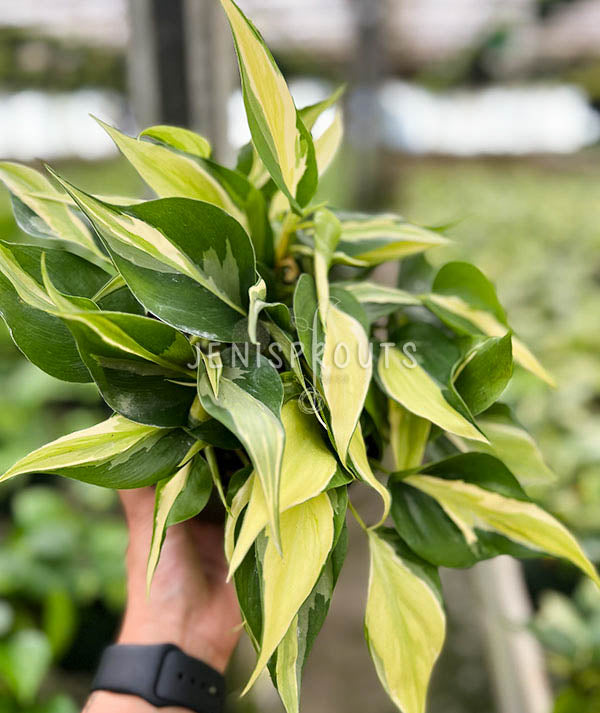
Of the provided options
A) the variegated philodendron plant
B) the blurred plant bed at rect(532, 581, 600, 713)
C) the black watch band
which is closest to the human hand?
the black watch band

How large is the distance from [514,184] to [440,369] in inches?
153

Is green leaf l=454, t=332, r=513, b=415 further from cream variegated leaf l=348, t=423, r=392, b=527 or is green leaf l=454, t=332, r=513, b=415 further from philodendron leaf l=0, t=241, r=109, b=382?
philodendron leaf l=0, t=241, r=109, b=382

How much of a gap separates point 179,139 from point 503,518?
0.37 meters

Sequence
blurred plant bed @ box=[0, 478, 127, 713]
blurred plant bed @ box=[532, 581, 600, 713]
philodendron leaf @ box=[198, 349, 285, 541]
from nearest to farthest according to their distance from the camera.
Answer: philodendron leaf @ box=[198, 349, 285, 541], blurred plant bed @ box=[532, 581, 600, 713], blurred plant bed @ box=[0, 478, 127, 713]

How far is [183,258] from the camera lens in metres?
0.38

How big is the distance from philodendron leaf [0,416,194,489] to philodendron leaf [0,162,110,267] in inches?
6.0

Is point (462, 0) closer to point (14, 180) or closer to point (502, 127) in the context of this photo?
point (502, 127)

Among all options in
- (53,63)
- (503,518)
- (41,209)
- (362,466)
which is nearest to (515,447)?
(503,518)

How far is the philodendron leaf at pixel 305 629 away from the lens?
1.13 ft

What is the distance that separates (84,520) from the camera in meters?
1.13

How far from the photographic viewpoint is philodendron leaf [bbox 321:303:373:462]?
0.35m

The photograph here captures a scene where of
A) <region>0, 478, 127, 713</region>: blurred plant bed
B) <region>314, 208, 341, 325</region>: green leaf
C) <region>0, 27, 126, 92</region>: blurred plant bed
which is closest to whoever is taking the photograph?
<region>314, 208, 341, 325</region>: green leaf

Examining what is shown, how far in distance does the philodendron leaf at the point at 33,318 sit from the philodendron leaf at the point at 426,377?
209mm

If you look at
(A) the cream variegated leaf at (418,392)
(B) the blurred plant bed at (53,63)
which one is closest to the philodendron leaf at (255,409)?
(A) the cream variegated leaf at (418,392)
